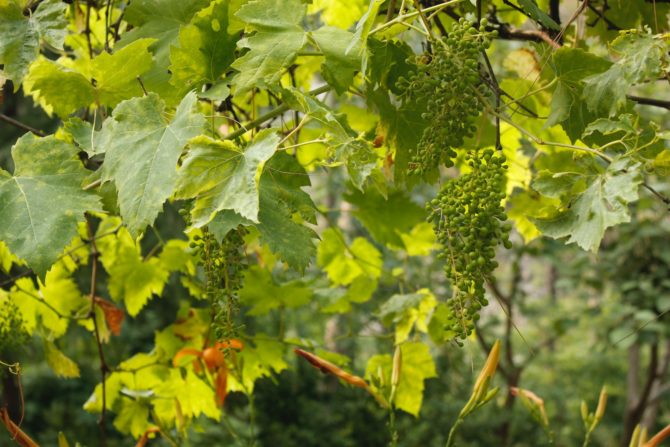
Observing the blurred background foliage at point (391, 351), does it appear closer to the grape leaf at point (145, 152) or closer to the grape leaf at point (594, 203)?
the grape leaf at point (594, 203)

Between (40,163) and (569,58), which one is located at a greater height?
(569,58)

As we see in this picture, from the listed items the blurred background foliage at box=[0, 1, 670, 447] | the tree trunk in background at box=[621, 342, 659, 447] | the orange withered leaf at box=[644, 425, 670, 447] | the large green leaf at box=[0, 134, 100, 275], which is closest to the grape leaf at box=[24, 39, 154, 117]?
the large green leaf at box=[0, 134, 100, 275]

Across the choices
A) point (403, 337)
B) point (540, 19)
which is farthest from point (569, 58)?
point (403, 337)

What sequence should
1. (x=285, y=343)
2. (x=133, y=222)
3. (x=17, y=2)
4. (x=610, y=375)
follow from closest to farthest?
(x=133, y=222)
(x=17, y=2)
(x=285, y=343)
(x=610, y=375)

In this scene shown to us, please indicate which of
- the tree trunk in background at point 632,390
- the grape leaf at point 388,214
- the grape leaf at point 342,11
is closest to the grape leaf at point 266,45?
the grape leaf at point 342,11

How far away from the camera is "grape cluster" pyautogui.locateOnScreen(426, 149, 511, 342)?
32.0 inches

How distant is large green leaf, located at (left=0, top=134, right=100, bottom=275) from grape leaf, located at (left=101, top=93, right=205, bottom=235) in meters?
0.08

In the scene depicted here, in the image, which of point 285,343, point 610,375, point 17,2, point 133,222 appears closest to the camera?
point 133,222

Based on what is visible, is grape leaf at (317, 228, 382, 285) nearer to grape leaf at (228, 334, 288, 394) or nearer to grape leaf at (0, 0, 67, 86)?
grape leaf at (228, 334, 288, 394)

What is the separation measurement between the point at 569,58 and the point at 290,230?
0.41 m

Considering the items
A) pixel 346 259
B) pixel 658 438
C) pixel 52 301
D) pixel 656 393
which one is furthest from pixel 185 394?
pixel 656 393

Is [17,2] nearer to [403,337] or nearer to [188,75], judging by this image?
[188,75]

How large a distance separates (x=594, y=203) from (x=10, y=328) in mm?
1043

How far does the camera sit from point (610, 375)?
20.6ft
